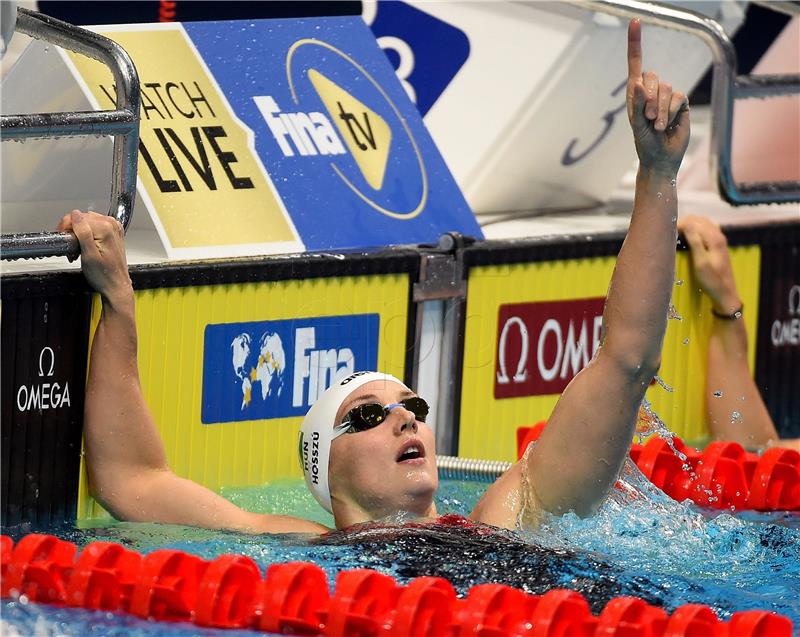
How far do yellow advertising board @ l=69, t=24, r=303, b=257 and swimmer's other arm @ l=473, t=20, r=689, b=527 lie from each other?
3.39 feet

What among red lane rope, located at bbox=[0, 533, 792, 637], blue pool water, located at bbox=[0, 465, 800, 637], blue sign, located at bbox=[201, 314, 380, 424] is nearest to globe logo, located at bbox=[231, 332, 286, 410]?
blue sign, located at bbox=[201, 314, 380, 424]

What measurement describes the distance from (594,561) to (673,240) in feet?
1.96

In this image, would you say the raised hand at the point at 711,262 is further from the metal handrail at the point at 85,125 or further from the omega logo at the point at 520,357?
the metal handrail at the point at 85,125

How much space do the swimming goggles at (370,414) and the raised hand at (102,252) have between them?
20.7 inches

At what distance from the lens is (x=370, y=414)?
3375 mm

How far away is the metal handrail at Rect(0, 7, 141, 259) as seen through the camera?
3.36m

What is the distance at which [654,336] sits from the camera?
9.98ft

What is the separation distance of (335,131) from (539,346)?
81 cm

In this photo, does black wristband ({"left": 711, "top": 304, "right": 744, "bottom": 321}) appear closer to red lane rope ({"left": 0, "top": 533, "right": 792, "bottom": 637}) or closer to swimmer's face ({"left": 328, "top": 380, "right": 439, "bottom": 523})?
swimmer's face ({"left": 328, "top": 380, "right": 439, "bottom": 523})

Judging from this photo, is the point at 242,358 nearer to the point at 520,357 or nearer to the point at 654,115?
the point at 520,357

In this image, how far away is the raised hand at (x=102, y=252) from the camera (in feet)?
11.3

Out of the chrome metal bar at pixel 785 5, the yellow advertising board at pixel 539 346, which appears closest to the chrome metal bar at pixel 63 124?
the yellow advertising board at pixel 539 346

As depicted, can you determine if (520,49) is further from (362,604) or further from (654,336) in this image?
(362,604)

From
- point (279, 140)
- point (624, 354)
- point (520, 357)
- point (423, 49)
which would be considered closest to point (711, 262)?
point (520, 357)
